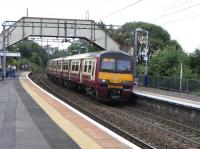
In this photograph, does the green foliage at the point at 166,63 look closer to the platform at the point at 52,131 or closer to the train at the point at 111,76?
the train at the point at 111,76

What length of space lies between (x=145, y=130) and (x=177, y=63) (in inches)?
1559

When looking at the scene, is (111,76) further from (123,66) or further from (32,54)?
(32,54)

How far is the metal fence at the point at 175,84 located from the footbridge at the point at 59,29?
27.7 feet

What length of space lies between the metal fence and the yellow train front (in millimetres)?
7369

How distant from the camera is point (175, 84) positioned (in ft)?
127

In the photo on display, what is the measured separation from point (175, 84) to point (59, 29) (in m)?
18.2

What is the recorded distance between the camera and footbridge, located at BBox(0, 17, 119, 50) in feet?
174

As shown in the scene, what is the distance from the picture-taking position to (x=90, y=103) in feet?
94.5

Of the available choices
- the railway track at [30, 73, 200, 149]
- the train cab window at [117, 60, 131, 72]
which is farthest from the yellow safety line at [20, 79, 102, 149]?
the train cab window at [117, 60, 131, 72]

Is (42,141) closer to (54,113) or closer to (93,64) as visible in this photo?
(54,113)

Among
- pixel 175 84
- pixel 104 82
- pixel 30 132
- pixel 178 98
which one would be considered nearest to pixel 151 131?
pixel 30 132

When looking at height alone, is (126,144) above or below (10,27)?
below

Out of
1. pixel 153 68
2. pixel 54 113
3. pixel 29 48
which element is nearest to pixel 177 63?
pixel 153 68

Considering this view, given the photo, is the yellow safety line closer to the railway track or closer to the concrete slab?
the concrete slab
